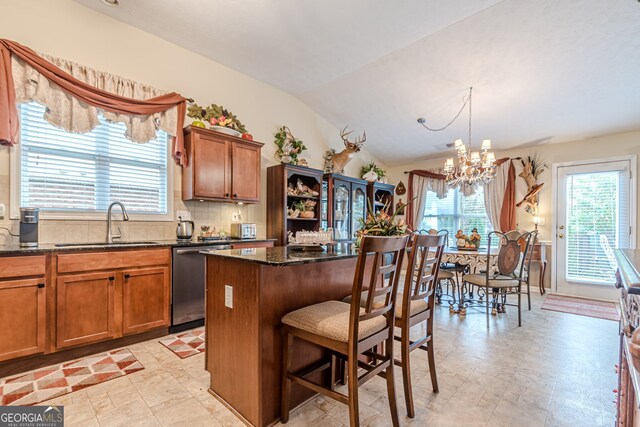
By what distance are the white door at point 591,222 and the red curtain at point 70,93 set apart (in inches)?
228

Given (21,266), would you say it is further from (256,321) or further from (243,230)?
(243,230)

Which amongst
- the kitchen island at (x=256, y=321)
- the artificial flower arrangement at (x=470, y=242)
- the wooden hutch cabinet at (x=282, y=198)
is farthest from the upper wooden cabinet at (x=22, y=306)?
the artificial flower arrangement at (x=470, y=242)

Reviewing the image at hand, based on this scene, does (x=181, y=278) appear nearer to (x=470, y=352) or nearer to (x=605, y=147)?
(x=470, y=352)

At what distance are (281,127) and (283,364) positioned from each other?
367 centimetres

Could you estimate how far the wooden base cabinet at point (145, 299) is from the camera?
268 centimetres

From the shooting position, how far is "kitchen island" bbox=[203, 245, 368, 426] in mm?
1608

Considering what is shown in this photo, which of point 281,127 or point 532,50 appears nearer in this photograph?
point 532,50

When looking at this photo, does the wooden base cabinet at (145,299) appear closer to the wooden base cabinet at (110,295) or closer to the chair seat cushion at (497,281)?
the wooden base cabinet at (110,295)

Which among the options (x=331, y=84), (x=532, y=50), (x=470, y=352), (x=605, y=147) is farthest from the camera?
(x=605, y=147)

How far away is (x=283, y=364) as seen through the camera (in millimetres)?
1677

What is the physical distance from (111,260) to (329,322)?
212 centimetres

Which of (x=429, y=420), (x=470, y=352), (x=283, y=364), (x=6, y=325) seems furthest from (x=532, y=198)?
(x=6, y=325)

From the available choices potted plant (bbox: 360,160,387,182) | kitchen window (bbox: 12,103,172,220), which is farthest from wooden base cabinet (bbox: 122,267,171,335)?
potted plant (bbox: 360,160,387,182)

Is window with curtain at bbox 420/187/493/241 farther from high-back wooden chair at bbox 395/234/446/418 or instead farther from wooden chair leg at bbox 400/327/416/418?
wooden chair leg at bbox 400/327/416/418
